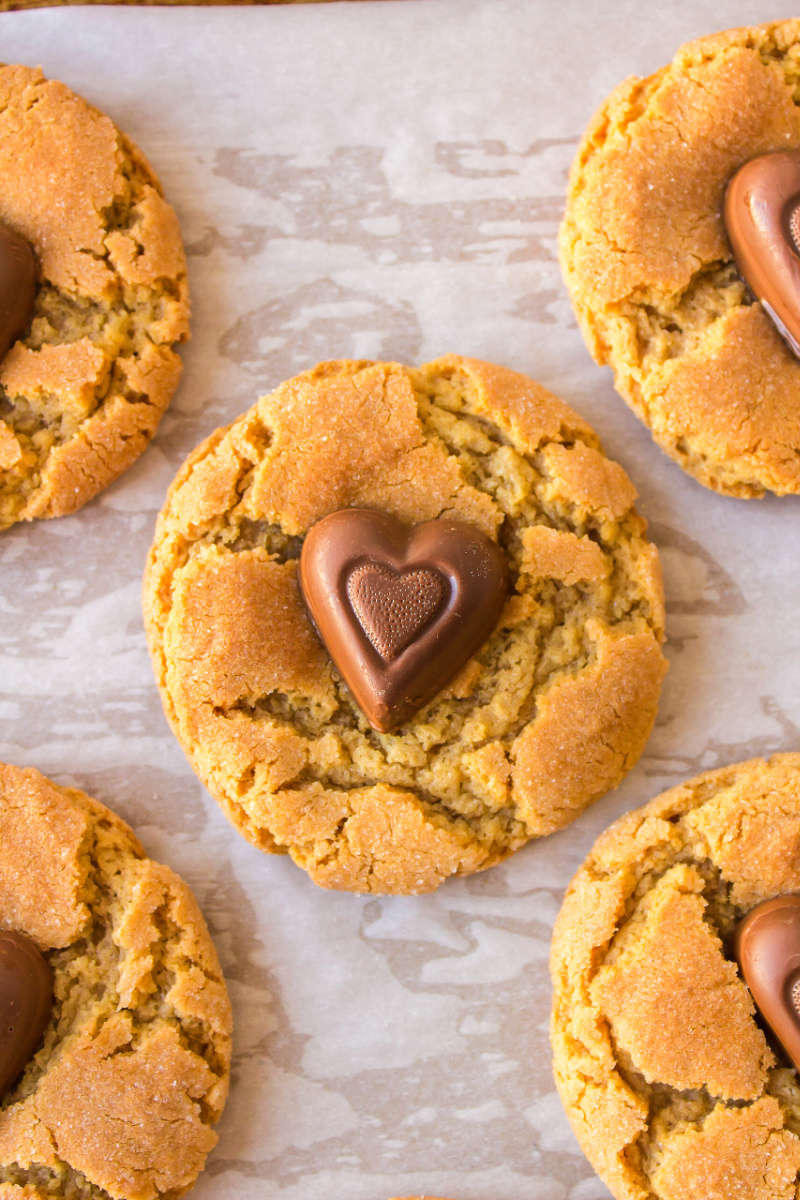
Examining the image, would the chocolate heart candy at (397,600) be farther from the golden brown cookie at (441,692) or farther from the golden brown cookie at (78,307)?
the golden brown cookie at (78,307)

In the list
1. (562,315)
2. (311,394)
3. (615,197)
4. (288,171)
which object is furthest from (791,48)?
(311,394)

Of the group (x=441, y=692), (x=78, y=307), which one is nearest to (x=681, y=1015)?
(x=441, y=692)

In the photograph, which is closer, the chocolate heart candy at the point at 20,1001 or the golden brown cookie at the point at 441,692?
the chocolate heart candy at the point at 20,1001

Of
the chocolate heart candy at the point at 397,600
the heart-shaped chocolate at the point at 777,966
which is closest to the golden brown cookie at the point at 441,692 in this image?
the chocolate heart candy at the point at 397,600

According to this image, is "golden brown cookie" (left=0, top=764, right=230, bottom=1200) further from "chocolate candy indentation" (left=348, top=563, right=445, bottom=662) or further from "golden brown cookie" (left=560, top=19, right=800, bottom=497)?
"golden brown cookie" (left=560, top=19, right=800, bottom=497)

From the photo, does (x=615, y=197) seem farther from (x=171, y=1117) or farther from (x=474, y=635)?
(x=171, y=1117)

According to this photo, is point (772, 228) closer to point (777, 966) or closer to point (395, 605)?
point (395, 605)

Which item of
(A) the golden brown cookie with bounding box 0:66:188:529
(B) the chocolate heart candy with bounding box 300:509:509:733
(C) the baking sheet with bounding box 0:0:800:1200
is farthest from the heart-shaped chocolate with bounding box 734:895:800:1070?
(A) the golden brown cookie with bounding box 0:66:188:529
